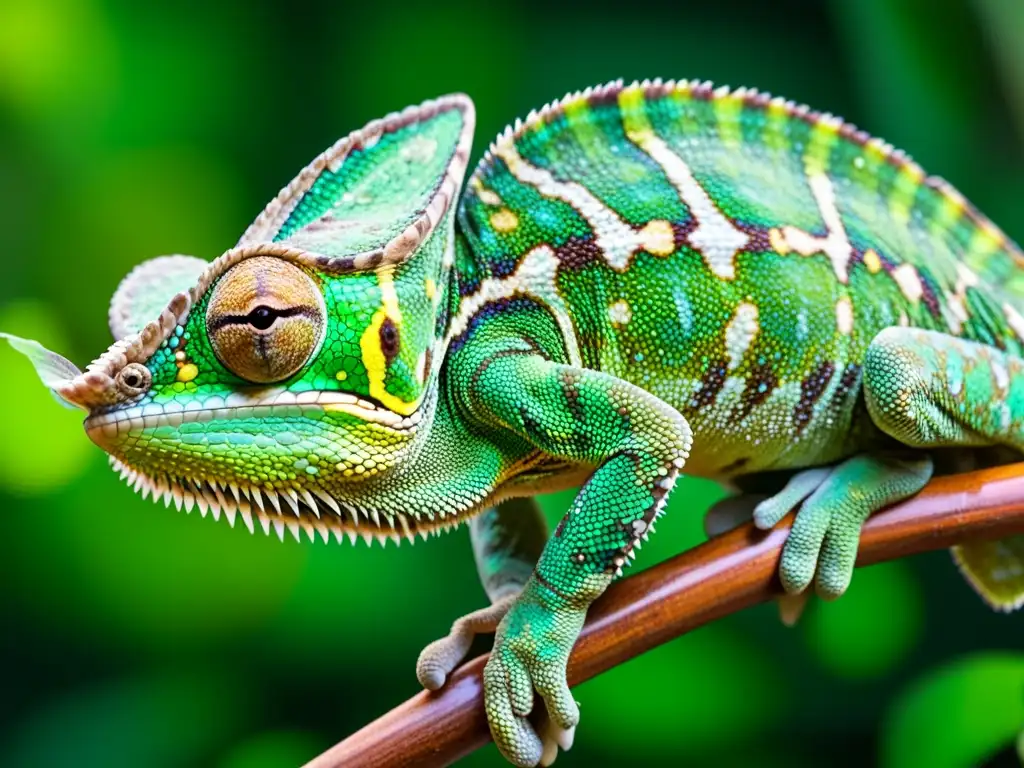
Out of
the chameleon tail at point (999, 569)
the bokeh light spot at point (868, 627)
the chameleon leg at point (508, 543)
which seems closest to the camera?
the chameleon leg at point (508, 543)

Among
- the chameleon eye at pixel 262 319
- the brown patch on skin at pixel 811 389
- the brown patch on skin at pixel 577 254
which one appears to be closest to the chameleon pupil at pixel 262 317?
the chameleon eye at pixel 262 319

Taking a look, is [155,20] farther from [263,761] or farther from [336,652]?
[263,761]

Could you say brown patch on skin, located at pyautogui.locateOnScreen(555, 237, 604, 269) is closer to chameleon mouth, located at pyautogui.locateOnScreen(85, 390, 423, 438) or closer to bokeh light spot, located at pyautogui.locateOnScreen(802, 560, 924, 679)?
chameleon mouth, located at pyautogui.locateOnScreen(85, 390, 423, 438)

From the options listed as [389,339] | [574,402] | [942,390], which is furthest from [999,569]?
[389,339]

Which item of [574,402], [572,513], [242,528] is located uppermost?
[574,402]

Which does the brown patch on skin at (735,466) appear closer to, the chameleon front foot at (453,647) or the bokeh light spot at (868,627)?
the chameleon front foot at (453,647)

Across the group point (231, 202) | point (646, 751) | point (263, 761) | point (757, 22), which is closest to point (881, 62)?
point (757, 22)

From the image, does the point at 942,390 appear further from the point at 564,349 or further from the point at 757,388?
the point at 564,349
